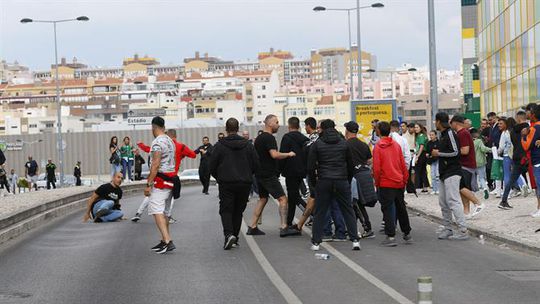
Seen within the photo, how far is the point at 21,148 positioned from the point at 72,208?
213 ft

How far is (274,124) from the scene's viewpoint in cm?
1571

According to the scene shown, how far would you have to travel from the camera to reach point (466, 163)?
1698cm

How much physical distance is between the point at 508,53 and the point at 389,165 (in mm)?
32256

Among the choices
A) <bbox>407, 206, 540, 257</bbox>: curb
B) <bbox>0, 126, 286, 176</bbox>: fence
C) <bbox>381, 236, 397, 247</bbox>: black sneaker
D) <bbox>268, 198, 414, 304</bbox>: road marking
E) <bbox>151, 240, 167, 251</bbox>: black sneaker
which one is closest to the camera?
<bbox>268, 198, 414, 304</bbox>: road marking

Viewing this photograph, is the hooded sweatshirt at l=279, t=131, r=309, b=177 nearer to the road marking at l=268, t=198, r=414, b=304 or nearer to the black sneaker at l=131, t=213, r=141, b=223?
the road marking at l=268, t=198, r=414, b=304

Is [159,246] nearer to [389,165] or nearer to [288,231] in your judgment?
[288,231]

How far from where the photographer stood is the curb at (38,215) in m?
17.3

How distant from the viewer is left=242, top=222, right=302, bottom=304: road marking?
32.6 ft

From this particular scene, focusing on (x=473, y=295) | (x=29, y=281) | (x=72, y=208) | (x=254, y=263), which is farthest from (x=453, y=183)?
(x=72, y=208)

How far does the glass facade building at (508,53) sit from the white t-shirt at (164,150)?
26838mm

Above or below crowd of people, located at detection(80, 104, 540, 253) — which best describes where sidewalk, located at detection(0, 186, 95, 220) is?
below

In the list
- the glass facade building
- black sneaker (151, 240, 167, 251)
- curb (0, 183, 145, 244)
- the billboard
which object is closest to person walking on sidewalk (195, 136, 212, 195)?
curb (0, 183, 145, 244)

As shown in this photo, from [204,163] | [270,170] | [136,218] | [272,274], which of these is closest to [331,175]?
[270,170]

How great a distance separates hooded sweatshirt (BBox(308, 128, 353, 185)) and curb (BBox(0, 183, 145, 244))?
5.58m
